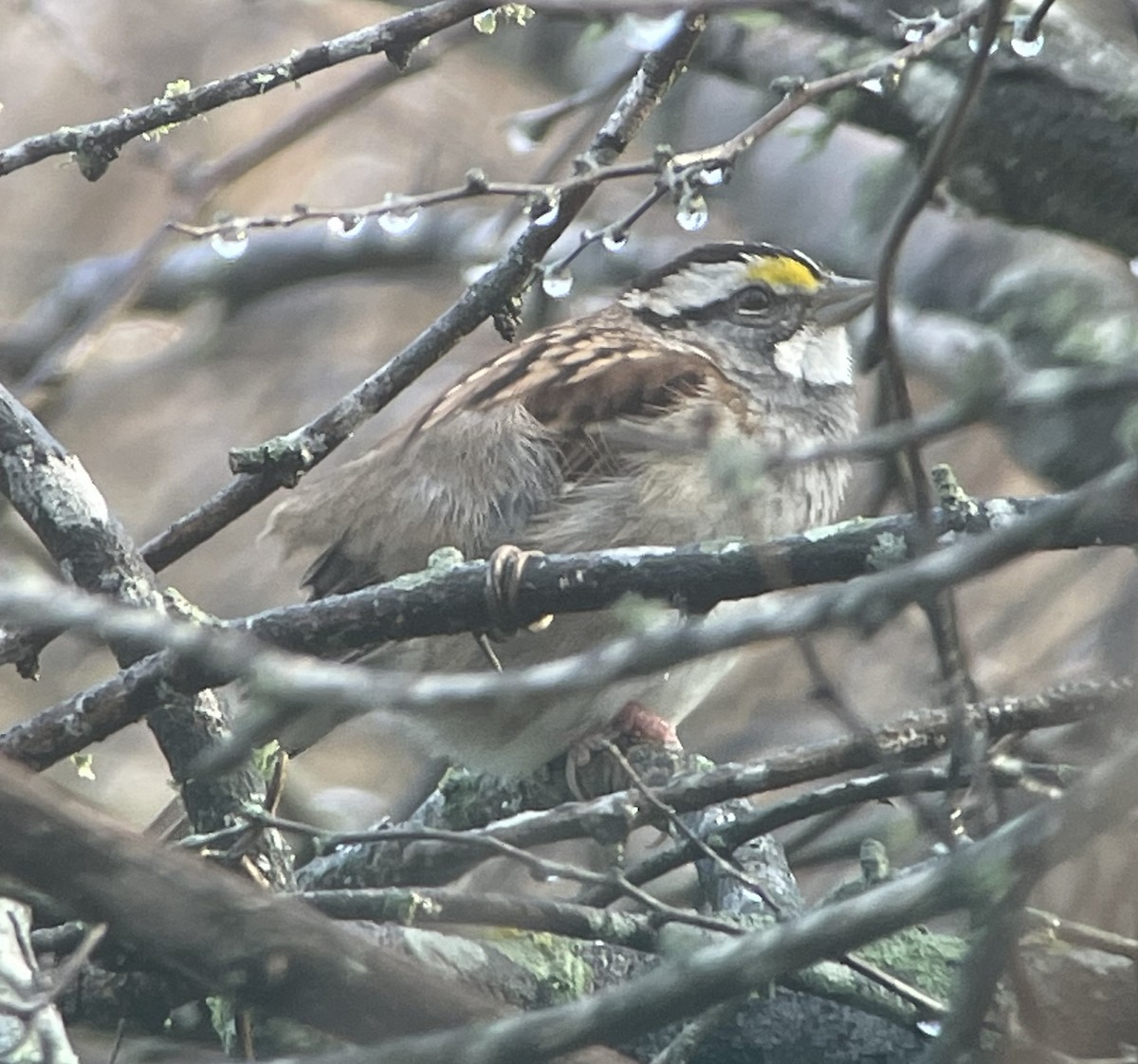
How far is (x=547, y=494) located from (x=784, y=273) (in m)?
1.21

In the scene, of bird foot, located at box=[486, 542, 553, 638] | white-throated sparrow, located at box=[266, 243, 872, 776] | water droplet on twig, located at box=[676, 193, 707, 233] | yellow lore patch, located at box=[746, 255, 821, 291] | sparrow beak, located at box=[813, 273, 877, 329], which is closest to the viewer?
bird foot, located at box=[486, 542, 553, 638]

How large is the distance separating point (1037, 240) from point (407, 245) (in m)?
2.22

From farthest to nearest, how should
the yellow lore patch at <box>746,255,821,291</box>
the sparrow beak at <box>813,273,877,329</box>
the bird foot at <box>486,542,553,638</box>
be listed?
the yellow lore patch at <box>746,255,821,291</box>
the sparrow beak at <box>813,273,877,329</box>
the bird foot at <box>486,542,553,638</box>

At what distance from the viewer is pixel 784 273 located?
5.37 m

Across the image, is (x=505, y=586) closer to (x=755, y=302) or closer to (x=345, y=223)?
(x=345, y=223)

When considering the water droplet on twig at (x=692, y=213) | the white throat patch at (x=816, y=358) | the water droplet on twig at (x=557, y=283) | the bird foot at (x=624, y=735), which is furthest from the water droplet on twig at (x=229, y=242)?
the white throat patch at (x=816, y=358)

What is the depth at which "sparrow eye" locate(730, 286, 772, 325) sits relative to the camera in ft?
17.7

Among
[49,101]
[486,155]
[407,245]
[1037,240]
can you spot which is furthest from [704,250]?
[49,101]

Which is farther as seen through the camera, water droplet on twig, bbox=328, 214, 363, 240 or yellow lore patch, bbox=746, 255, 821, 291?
yellow lore patch, bbox=746, 255, 821, 291

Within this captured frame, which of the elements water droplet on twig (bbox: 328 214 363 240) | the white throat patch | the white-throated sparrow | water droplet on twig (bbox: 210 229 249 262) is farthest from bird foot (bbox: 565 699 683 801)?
water droplet on twig (bbox: 210 229 249 262)

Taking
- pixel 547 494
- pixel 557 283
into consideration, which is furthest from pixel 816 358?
pixel 557 283

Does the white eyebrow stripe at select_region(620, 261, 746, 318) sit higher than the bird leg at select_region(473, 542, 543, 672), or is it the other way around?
the white eyebrow stripe at select_region(620, 261, 746, 318)

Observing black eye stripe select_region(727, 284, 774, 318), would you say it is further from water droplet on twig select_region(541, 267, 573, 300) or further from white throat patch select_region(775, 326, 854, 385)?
water droplet on twig select_region(541, 267, 573, 300)

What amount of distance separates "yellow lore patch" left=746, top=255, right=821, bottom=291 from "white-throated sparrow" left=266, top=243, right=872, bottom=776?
0.43m
